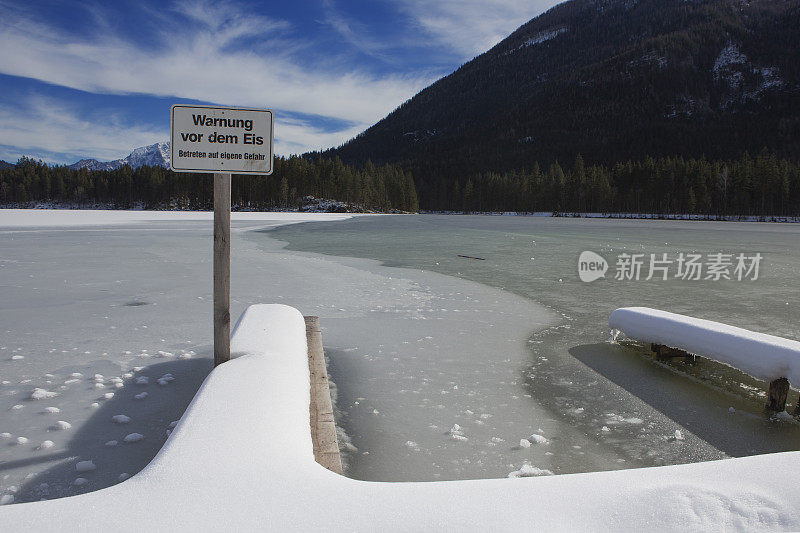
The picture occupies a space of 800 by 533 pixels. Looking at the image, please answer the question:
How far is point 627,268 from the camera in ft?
43.0

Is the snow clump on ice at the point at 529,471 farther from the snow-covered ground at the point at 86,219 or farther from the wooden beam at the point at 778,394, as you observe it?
the snow-covered ground at the point at 86,219

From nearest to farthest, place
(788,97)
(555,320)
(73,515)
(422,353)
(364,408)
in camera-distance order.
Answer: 1. (73,515)
2. (364,408)
3. (422,353)
4. (555,320)
5. (788,97)

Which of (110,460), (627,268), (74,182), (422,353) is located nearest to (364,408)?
(422,353)

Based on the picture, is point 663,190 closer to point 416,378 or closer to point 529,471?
point 416,378

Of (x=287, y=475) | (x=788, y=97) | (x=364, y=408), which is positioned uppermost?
(x=788, y=97)

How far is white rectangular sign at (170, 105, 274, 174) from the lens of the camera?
139 inches

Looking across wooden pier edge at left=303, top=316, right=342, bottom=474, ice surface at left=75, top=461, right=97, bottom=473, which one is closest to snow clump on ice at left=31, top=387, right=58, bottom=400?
ice surface at left=75, top=461, right=97, bottom=473

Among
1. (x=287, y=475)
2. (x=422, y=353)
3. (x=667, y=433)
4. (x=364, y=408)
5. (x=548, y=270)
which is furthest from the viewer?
(x=548, y=270)

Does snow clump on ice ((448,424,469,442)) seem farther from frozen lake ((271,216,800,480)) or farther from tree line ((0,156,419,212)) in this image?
tree line ((0,156,419,212))

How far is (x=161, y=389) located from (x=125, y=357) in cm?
109

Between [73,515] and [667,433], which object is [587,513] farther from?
[667,433]

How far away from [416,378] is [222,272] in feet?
6.45

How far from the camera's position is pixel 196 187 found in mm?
104938

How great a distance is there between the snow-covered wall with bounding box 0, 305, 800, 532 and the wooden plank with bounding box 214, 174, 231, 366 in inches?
64.4
